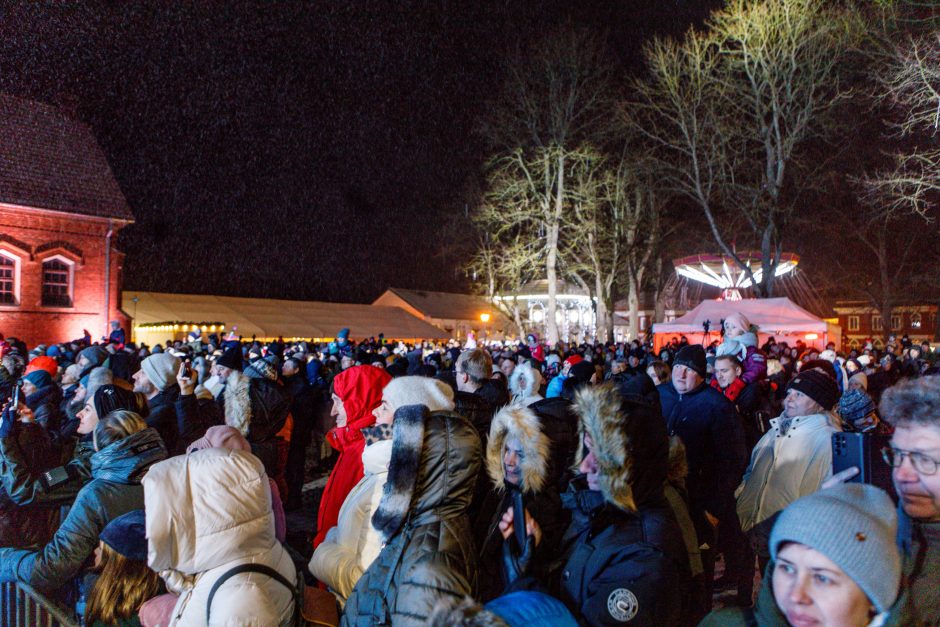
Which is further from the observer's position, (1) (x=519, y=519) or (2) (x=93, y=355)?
(2) (x=93, y=355)

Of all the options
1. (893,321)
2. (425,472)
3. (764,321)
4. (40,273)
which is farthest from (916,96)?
(893,321)

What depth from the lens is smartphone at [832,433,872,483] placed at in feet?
8.18

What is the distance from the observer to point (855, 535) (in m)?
1.70

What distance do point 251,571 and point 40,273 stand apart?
27.9 metres

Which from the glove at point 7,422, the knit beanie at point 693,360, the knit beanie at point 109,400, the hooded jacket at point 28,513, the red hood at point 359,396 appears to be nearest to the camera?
the red hood at point 359,396

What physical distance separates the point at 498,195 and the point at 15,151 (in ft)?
63.8

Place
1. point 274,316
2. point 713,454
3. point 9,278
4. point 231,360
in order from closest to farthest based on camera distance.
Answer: point 713,454
point 231,360
point 9,278
point 274,316

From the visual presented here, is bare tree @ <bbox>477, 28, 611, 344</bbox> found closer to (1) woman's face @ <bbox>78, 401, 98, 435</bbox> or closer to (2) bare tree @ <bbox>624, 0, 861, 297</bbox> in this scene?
(2) bare tree @ <bbox>624, 0, 861, 297</bbox>

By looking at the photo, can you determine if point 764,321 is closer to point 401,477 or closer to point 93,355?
point 93,355

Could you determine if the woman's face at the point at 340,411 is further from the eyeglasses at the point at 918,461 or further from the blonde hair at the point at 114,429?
the eyeglasses at the point at 918,461

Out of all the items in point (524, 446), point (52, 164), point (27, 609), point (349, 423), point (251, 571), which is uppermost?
point (52, 164)

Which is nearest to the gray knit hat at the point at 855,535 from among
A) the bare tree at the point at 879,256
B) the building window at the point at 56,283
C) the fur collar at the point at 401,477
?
the fur collar at the point at 401,477

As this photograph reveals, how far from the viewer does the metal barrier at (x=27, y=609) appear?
3287 millimetres

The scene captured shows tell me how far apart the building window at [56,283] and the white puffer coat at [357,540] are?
90.1 ft
